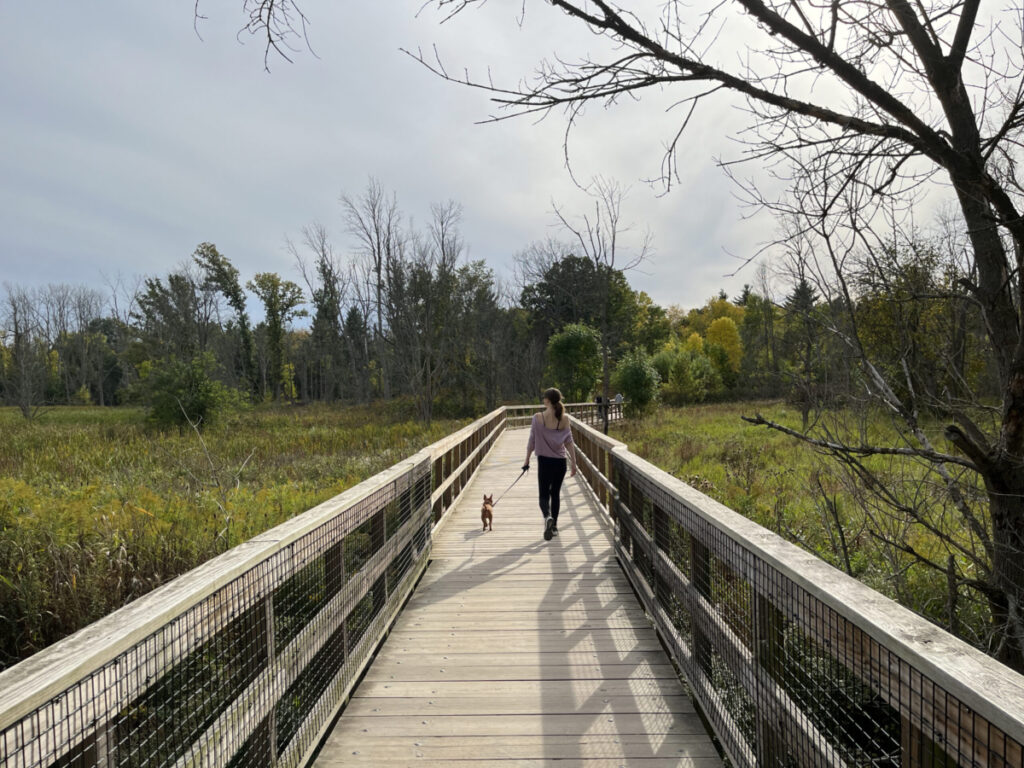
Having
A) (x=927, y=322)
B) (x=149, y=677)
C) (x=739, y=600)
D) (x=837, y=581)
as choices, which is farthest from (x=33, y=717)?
(x=927, y=322)

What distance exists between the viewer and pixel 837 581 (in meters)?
2.00

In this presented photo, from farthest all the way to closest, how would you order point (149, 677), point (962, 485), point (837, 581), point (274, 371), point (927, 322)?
point (274, 371)
point (927, 322)
point (962, 485)
point (837, 581)
point (149, 677)

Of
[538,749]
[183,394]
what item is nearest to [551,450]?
Result: [538,749]

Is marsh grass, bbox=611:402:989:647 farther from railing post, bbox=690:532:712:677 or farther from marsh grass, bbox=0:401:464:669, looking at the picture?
marsh grass, bbox=0:401:464:669

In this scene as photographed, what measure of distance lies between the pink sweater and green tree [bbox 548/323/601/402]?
28352mm

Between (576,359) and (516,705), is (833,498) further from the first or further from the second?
(576,359)

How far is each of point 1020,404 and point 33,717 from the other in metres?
3.60

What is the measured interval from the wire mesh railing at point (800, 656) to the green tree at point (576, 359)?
30970 mm

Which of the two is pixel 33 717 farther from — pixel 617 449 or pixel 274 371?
pixel 274 371

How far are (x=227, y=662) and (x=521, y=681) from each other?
1.66 meters

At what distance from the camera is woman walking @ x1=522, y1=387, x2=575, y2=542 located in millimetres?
7090

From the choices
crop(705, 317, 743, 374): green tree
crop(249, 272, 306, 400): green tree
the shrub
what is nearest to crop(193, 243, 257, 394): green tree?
crop(249, 272, 306, 400): green tree

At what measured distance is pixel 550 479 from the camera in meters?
7.14

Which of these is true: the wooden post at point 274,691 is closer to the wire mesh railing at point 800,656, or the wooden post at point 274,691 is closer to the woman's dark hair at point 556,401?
the wire mesh railing at point 800,656
